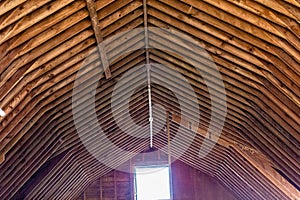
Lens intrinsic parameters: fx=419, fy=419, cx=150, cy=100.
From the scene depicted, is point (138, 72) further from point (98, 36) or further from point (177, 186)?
point (177, 186)

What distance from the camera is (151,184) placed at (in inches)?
548

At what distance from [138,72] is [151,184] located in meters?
7.63

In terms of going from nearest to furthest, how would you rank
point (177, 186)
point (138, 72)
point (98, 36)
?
point (98, 36) < point (138, 72) < point (177, 186)

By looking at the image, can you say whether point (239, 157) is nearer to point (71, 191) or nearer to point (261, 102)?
point (261, 102)

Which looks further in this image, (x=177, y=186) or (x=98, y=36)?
(x=177, y=186)

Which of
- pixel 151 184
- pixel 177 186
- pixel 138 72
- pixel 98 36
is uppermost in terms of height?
pixel 138 72

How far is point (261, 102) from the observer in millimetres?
6242

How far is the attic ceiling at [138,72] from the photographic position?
448cm

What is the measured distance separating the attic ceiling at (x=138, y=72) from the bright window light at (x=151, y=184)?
505 centimetres

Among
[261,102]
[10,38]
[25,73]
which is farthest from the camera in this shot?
[261,102]

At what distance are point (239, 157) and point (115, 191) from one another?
17.9ft

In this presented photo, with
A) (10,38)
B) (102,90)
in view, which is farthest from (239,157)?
(10,38)

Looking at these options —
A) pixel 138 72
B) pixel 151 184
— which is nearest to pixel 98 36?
pixel 138 72

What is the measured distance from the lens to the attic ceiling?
4.48m
